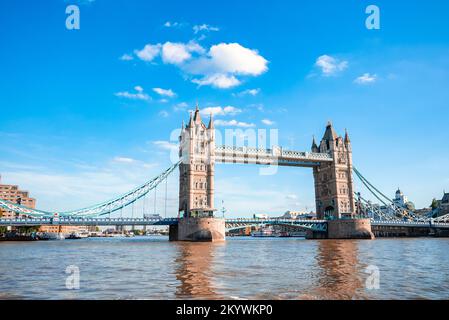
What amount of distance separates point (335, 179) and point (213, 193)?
30.5m

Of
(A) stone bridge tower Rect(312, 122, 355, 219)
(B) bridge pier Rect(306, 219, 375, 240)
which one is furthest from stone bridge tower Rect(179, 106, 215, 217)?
(A) stone bridge tower Rect(312, 122, 355, 219)

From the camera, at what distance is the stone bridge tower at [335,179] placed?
273 feet

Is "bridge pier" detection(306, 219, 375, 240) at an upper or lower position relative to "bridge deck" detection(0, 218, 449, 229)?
lower

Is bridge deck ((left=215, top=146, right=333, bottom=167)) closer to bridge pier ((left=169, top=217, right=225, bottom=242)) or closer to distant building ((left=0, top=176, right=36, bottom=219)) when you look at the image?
bridge pier ((left=169, top=217, right=225, bottom=242))

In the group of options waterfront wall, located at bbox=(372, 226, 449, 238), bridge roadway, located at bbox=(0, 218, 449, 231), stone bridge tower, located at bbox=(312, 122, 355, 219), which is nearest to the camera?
bridge roadway, located at bbox=(0, 218, 449, 231)

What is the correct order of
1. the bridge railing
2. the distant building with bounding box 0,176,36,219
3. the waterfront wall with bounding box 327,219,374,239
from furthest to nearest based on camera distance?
the distant building with bounding box 0,176,36,219 < the waterfront wall with bounding box 327,219,374,239 < the bridge railing

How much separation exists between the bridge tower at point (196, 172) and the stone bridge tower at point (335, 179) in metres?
30.5

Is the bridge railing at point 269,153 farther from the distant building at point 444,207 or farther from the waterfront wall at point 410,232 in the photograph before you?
the distant building at point 444,207

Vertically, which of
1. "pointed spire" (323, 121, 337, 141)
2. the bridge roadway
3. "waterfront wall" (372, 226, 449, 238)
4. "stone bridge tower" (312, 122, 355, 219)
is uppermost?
"pointed spire" (323, 121, 337, 141)

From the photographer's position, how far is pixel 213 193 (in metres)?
70.7

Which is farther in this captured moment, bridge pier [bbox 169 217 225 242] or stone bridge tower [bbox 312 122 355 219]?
stone bridge tower [bbox 312 122 355 219]

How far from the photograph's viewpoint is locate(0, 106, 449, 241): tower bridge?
64688 mm

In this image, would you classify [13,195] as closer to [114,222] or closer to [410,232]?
[114,222]

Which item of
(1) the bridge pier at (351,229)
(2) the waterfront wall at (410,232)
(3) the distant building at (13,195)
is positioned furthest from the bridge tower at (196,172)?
(3) the distant building at (13,195)
